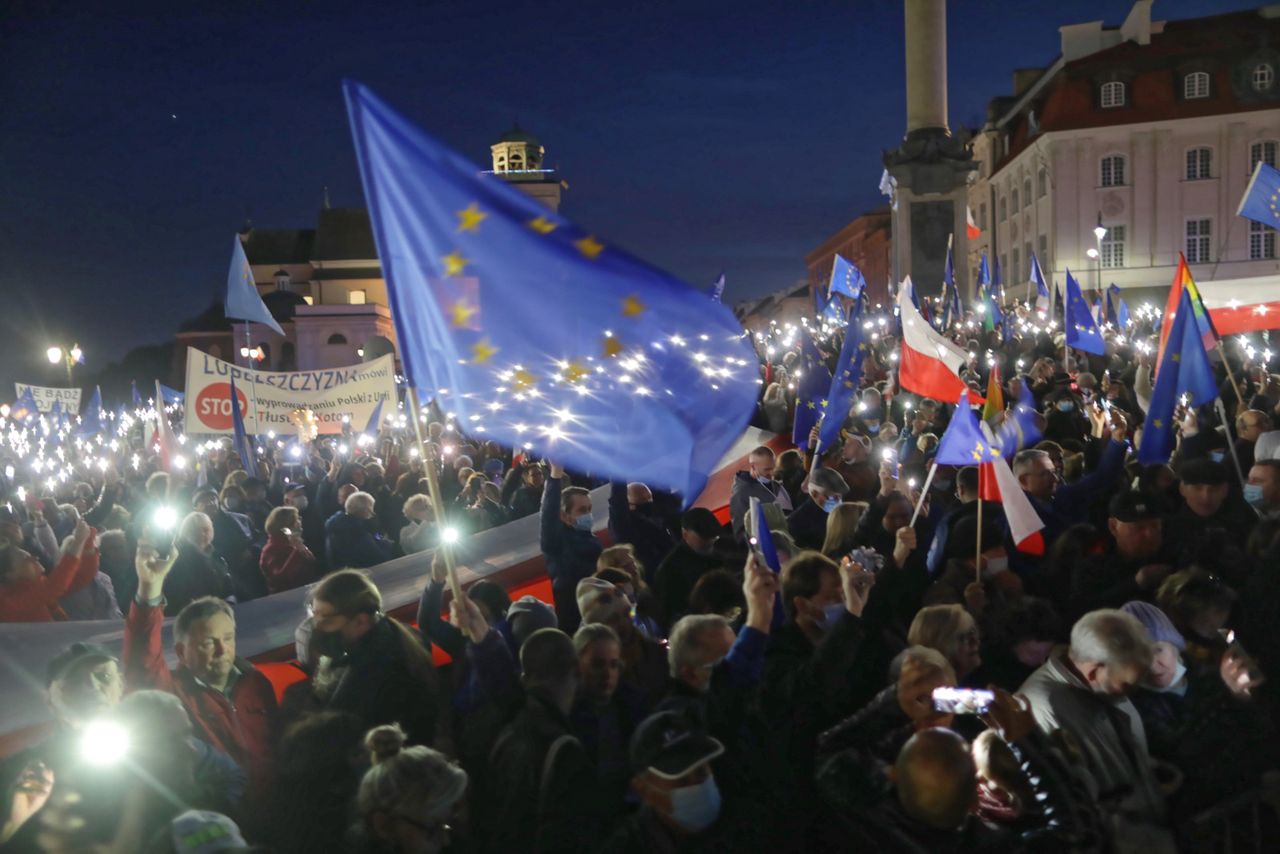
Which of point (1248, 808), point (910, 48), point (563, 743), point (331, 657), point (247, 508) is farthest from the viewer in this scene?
point (910, 48)

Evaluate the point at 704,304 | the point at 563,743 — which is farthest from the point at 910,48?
the point at 563,743

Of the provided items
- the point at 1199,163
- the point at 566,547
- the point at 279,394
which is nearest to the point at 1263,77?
the point at 1199,163

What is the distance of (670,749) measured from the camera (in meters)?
3.20

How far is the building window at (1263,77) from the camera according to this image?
45.2 metres

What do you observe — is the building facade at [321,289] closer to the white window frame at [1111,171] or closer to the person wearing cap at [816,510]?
the white window frame at [1111,171]

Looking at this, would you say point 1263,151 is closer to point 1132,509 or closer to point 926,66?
point 926,66

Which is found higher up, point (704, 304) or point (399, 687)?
point (704, 304)

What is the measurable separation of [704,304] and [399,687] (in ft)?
6.31

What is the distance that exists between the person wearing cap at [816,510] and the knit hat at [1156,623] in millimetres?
2973

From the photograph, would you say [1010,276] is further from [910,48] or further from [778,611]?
[778,611]

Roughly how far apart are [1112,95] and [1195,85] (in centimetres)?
315

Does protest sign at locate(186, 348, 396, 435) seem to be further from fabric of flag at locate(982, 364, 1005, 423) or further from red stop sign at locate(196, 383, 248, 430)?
fabric of flag at locate(982, 364, 1005, 423)

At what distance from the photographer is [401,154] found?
442 centimetres

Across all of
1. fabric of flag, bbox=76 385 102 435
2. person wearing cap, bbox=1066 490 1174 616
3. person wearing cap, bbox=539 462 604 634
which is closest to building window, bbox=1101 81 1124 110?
fabric of flag, bbox=76 385 102 435
